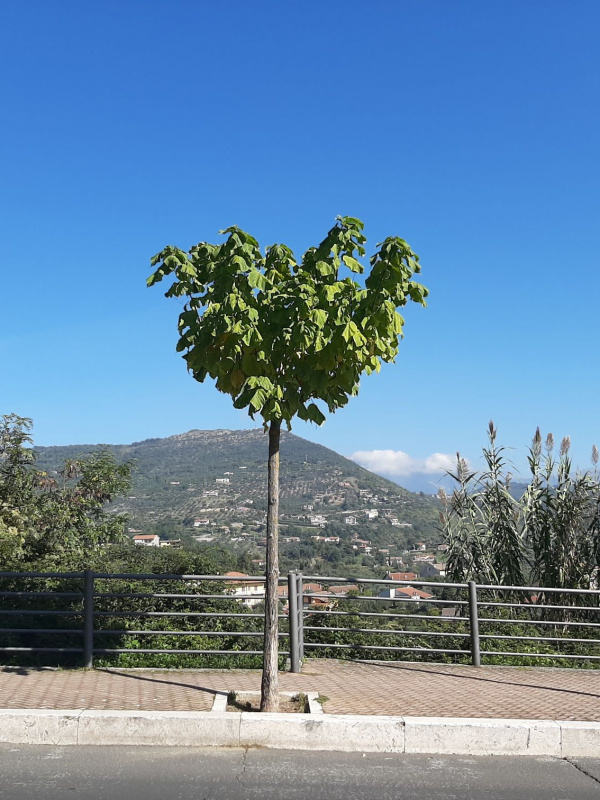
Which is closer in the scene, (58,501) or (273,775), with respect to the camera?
(273,775)

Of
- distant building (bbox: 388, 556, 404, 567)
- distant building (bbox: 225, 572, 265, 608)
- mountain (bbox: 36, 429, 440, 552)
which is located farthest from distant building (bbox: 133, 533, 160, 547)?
mountain (bbox: 36, 429, 440, 552)

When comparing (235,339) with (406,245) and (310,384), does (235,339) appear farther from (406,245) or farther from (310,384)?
(406,245)

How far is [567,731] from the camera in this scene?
6422 mm

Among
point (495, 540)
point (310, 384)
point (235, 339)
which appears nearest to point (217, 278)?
point (235, 339)

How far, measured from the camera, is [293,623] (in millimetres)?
8859

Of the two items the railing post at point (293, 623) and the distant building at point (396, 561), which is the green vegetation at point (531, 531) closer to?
the railing post at point (293, 623)

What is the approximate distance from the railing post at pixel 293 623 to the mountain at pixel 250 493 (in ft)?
102

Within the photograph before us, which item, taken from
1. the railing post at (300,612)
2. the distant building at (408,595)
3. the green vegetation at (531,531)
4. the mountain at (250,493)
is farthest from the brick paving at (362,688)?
the mountain at (250,493)

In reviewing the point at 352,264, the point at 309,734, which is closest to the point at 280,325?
the point at 352,264

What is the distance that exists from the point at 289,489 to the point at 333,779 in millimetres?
69374

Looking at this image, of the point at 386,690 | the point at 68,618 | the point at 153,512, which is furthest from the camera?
the point at 153,512

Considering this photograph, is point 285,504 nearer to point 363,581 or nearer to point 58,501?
point 58,501

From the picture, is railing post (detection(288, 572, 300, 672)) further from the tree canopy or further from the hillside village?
the hillside village

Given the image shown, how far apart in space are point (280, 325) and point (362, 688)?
4.08 metres
